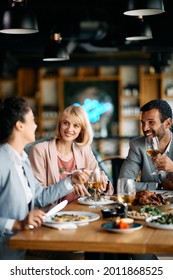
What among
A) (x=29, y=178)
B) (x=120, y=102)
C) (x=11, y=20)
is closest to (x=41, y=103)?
(x=120, y=102)

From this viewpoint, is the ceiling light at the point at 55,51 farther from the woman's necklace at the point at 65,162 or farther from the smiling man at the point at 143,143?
the woman's necklace at the point at 65,162

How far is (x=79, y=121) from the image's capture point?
161 inches

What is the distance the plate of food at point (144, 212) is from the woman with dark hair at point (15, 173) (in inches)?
15.9

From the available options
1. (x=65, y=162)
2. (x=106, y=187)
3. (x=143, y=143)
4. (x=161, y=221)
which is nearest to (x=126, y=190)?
(x=161, y=221)

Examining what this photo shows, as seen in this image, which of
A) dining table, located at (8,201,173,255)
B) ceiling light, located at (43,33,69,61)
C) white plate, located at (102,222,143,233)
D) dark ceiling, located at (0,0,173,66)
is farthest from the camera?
dark ceiling, located at (0,0,173,66)

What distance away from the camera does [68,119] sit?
4.07 m

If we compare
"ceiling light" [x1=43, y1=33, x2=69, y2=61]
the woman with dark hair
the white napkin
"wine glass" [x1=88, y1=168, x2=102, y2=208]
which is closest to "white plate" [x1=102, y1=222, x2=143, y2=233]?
the white napkin

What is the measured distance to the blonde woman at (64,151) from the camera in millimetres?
4012

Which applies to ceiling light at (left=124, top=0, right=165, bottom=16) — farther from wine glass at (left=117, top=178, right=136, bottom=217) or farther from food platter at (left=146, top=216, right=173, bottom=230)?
food platter at (left=146, top=216, right=173, bottom=230)

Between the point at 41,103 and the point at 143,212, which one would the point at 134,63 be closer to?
the point at 41,103

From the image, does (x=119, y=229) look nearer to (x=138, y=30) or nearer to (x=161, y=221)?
(x=161, y=221)

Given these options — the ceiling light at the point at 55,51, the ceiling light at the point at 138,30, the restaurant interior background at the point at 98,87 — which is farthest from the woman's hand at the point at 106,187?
the restaurant interior background at the point at 98,87

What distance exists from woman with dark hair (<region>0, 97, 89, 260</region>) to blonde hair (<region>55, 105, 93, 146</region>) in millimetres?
918

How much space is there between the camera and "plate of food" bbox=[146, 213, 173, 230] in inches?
102
